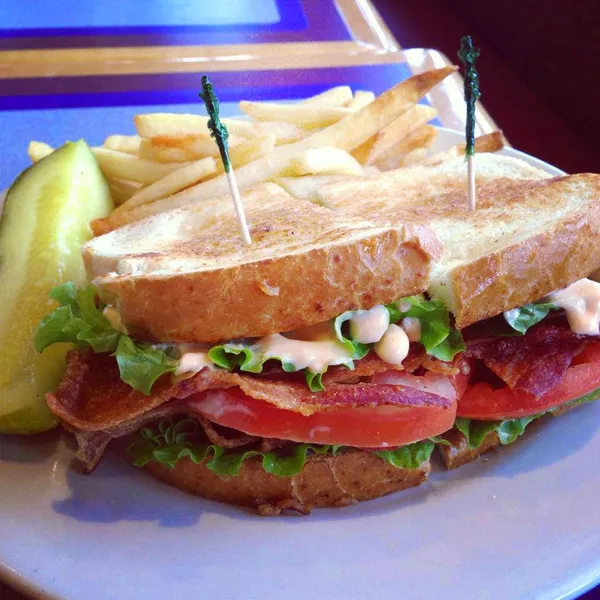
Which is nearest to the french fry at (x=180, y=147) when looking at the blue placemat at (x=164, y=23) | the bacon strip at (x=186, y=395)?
the bacon strip at (x=186, y=395)

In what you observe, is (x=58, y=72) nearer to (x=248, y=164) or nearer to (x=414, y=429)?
(x=248, y=164)

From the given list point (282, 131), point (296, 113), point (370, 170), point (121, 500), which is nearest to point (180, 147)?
point (282, 131)

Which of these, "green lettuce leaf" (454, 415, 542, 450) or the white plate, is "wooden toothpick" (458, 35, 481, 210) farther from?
the white plate

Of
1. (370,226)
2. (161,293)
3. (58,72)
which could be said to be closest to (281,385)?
(161,293)

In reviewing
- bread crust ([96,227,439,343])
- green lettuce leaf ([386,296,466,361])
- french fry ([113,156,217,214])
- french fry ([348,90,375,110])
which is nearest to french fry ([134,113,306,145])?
french fry ([113,156,217,214])

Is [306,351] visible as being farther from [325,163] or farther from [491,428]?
[325,163]
